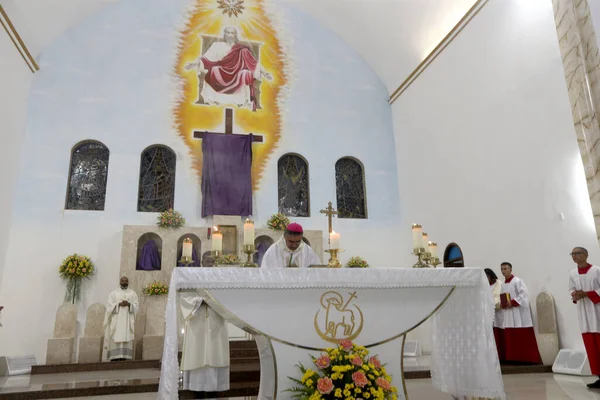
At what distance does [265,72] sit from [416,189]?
5044mm

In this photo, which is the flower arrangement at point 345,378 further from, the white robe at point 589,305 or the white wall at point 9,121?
the white wall at point 9,121

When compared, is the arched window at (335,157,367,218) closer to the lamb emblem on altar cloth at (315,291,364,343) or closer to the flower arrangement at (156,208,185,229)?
the flower arrangement at (156,208,185,229)

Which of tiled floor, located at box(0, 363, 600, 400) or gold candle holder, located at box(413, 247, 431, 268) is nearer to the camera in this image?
gold candle holder, located at box(413, 247, 431, 268)

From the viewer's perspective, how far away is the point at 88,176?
11.6 m

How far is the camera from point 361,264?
38.9 ft

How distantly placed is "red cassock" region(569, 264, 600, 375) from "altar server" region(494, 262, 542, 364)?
182 cm

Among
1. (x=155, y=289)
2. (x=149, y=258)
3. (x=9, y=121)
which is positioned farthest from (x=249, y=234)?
(x=9, y=121)

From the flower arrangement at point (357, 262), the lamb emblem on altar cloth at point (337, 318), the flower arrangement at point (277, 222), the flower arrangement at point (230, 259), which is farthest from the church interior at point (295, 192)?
the flower arrangement at point (230, 259)

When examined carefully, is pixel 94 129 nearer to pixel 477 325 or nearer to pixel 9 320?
pixel 9 320

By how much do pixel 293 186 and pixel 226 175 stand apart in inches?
70.8

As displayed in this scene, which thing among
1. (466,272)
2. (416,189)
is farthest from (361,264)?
(466,272)

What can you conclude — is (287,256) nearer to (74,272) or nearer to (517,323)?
(517,323)

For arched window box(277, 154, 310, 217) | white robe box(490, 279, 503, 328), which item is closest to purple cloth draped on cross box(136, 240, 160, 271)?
arched window box(277, 154, 310, 217)

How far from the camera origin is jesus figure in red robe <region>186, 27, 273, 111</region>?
12.6 m
